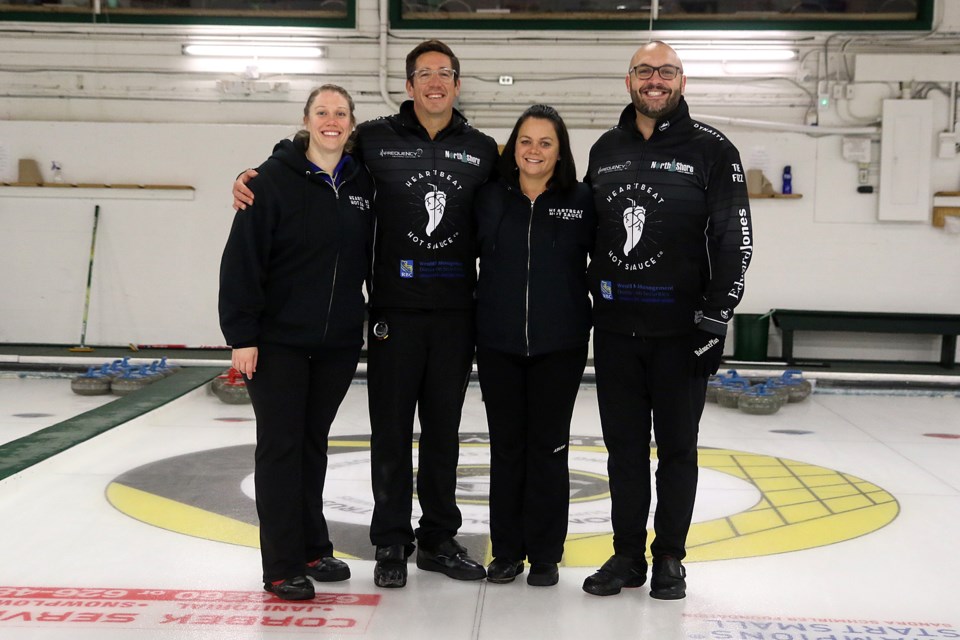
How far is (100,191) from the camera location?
384 inches

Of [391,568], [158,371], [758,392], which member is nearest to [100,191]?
[158,371]

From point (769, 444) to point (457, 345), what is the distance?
308 centimetres

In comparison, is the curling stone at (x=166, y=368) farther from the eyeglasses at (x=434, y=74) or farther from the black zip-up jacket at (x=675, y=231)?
the black zip-up jacket at (x=675, y=231)

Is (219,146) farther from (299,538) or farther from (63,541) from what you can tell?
(299,538)

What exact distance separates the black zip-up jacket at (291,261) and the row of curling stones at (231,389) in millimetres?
3908

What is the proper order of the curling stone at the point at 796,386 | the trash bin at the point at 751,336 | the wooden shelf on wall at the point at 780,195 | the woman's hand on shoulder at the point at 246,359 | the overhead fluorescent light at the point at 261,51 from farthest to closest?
1. the overhead fluorescent light at the point at 261,51
2. the wooden shelf on wall at the point at 780,195
3. the trash bin at the point at 751,336
4. the curling stone at the point at 796,386
5. the woman's hand on shoulder at the point at 246,359

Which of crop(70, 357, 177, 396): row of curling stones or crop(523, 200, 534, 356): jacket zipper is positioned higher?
crop(523, 200, 534, 356): jacket zipper

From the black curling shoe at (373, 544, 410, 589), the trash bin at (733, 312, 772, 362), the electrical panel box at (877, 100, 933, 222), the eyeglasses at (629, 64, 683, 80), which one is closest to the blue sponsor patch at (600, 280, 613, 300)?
the eyeglasses at (629, 64, 683, 80)

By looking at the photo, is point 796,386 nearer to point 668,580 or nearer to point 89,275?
point 668,580

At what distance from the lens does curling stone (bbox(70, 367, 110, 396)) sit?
23.1ft

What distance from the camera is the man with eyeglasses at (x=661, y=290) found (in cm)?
297

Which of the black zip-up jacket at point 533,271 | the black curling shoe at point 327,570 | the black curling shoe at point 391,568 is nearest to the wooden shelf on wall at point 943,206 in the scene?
the black zip-up jacket at point 533,271

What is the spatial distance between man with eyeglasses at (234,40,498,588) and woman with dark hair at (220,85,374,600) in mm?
141

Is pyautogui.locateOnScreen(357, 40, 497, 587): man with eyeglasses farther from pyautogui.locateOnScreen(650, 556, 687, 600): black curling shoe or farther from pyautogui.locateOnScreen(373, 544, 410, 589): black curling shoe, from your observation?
pyautogui.locateOnScreen(650, 556, 687, 600): black curling shoe
